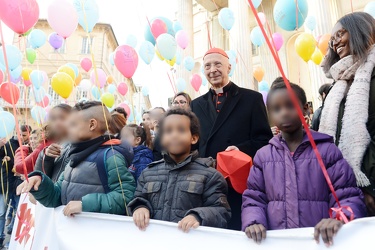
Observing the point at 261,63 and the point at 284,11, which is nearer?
the point at 284,11

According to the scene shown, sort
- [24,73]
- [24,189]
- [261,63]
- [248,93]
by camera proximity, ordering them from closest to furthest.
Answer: [24,189], [248,93], [24,73], [261,63]

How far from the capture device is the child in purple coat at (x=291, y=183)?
4.21 feet

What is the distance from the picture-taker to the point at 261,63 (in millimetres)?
14414

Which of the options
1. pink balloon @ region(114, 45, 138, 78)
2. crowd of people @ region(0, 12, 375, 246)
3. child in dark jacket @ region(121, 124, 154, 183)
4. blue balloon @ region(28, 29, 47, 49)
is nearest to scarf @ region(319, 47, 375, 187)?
crowd of people @ region(0, 12, 375, 246)

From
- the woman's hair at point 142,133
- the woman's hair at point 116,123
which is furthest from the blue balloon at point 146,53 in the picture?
the woman's hair at point 142,133

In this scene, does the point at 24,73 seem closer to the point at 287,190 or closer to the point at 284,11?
the point at 284,11

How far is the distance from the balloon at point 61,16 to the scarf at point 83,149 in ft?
11.7

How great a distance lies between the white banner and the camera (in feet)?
3.40

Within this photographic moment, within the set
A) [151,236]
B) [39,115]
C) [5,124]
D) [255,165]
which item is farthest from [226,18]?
[151,236]

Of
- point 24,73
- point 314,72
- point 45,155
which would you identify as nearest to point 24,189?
point 45,155

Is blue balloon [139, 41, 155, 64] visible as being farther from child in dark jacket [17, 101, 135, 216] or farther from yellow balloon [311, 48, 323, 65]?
child in dark jacket [17, 101, 135, 216]

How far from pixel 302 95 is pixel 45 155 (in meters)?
2.06

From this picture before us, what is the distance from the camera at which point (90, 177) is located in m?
1.82

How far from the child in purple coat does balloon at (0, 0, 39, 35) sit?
314cm
